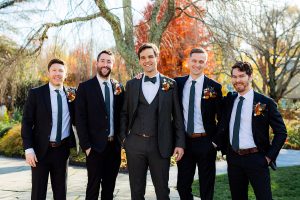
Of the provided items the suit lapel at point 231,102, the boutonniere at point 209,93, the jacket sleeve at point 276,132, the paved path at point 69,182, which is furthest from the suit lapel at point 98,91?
the paved path at point 69,182

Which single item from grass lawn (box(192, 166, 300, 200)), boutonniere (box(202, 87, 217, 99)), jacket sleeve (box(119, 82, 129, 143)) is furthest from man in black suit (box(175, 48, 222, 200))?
grass lawn (box(192, 166, 300, 200))

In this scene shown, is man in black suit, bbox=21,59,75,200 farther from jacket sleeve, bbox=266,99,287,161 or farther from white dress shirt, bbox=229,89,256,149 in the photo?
jacket sleeve, bbox=266,99,287,161

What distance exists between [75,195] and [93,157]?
200 cm

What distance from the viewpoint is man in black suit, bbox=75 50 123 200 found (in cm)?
420

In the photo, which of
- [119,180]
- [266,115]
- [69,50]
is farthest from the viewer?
[69,50]

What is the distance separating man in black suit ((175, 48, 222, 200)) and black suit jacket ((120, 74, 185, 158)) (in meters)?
0.17

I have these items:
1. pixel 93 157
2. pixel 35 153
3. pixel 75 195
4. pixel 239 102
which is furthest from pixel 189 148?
pixel 75 195

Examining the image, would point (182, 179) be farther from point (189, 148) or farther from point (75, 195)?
point (75, 195)

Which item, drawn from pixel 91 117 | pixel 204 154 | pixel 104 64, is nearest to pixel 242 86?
pixel 204 154

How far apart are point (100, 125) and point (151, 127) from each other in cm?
63

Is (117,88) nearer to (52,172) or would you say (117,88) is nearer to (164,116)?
(164,116)

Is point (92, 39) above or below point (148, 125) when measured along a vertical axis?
above

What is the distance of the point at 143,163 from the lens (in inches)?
159

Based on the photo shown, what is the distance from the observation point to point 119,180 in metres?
7.36
